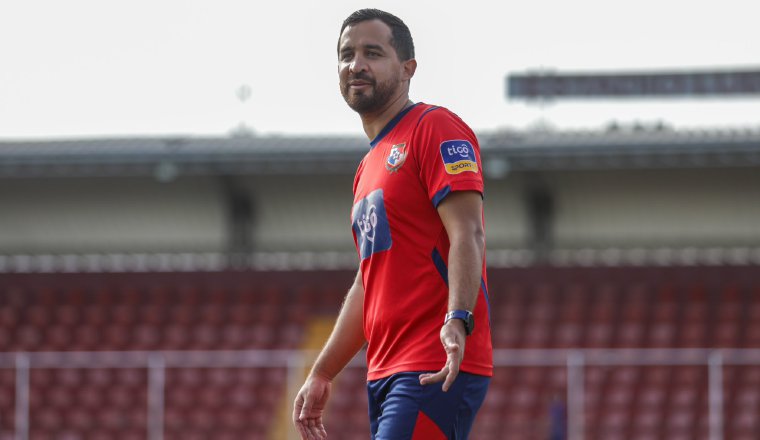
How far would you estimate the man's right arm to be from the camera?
12.8 ft

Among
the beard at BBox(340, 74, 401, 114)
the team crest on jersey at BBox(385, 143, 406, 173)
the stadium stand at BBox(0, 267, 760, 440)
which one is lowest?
the stadium stand at BBox(0, 267, 760, 440)

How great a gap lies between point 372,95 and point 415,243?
0.44 m

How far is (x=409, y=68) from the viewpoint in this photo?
3.67m

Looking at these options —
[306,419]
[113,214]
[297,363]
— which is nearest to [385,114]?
[306,419]

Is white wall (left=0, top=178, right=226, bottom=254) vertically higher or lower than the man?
lower

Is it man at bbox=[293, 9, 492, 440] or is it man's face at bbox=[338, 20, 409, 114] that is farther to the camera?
man's face at bbox=[338, 20, 409, 114]

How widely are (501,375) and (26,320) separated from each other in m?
7.05

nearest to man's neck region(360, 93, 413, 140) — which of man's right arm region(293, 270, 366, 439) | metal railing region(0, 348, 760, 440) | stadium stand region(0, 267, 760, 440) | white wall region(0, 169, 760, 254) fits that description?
man's right arm region(293, 270, 366, 439)

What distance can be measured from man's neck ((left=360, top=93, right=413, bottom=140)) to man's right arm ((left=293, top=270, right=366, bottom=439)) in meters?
0.48

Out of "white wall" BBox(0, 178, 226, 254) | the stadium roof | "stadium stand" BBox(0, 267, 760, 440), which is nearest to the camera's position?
"stadium stand" BBox(0, 267, 760, 440)

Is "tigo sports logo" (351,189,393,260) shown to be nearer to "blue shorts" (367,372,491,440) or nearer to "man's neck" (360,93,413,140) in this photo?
"man's neck" (360,93,413,140)

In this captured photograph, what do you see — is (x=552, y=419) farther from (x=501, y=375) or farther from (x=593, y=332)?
(x=593, y=332)

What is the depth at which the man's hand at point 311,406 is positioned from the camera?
154 inches

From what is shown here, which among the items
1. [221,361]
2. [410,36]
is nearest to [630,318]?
[221,361]
